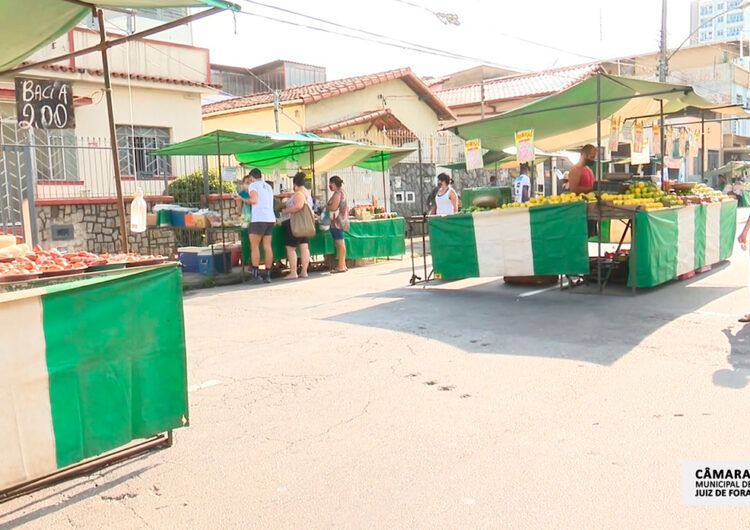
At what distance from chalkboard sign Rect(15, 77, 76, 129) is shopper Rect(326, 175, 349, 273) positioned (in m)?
6.47

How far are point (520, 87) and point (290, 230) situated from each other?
2284cm

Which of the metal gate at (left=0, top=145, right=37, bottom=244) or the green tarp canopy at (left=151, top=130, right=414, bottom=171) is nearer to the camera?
the metal gate at (left=0, top=145, right=37, bottom=244)

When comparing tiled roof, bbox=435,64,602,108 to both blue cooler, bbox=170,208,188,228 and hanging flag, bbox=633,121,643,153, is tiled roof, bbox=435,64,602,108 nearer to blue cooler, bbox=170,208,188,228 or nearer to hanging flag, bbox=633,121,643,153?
hanging flag, bbox=633,121,643,153

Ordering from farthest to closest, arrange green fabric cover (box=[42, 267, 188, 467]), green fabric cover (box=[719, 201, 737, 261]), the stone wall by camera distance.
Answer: the stone wall, green fabric cover (box=[719, 201, 737, 261]), green fabric cover (box=[42, 267, 188, 467])

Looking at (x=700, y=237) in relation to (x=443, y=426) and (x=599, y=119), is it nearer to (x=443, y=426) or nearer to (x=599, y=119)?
(x=599, y=119)

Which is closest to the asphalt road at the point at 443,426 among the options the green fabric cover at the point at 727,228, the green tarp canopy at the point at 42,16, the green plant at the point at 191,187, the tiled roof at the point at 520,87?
the green tarp canopy at the point at 42,16

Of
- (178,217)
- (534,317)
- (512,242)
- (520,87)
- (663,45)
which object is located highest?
(520,87)

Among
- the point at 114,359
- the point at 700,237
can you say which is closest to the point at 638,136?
the point at 700,237

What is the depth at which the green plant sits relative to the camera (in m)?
16.7

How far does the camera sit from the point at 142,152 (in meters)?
17.6

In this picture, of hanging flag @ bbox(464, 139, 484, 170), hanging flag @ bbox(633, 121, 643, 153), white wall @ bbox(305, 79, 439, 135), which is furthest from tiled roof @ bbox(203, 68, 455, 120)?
hanging flag @ bbox(633, 121, 643, 153)

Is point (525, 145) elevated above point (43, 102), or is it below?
below

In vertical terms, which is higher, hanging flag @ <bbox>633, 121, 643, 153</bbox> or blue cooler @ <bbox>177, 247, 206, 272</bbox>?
hanging flag @ <bbox>633, 121, 643, 153</bbox>

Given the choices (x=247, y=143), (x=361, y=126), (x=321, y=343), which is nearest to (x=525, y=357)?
(x=321, y=343)
